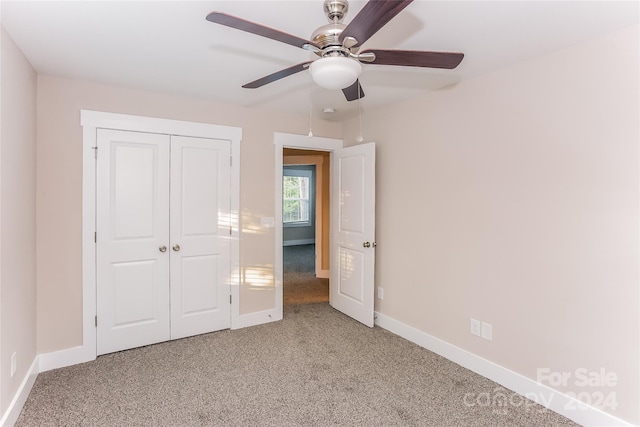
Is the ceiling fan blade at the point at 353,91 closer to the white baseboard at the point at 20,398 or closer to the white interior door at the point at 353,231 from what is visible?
the white interior door at the point at 353,231

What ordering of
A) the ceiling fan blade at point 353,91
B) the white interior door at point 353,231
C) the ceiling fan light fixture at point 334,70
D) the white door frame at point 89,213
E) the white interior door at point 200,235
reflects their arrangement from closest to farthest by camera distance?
the ceiling fan light fixture at point 334,70 < the ceiling fan blade at point 353,91 < the white door frame at point 89,213 < the white interior door at point 200,235 < the white interior door at point 353,231

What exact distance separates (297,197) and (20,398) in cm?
750

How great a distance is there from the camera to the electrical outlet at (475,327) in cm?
260

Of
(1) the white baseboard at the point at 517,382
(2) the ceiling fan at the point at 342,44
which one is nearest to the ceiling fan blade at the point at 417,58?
(2) the ceiling fan at the point at 342,44

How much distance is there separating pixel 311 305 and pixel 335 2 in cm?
348

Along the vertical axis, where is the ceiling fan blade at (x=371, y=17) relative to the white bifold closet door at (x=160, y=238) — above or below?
above

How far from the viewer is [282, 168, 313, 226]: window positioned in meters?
9.09

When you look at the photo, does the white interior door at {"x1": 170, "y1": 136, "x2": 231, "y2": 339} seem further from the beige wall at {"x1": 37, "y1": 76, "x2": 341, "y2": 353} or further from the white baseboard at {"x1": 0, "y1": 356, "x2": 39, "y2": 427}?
the white baseboard at {"x1": 0, "y1": 356, "x2": 39, "y2": 427}

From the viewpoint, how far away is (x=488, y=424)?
198 cm

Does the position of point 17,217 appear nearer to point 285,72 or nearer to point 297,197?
point 285,72

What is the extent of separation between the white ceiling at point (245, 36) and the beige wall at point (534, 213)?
0.23m

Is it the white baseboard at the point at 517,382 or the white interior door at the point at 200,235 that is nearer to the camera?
the white baseboard at the point at 517,382

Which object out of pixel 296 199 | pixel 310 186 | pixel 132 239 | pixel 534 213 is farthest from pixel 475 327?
pixel 310 186

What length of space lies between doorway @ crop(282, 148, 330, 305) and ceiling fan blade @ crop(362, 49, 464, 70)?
3385 millimetres
